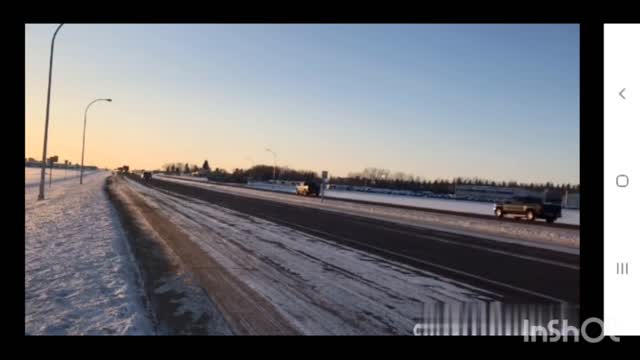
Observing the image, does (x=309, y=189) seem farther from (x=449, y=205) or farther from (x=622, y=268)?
(x=622, y=268)

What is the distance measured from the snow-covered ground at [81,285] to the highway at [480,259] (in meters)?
5.62

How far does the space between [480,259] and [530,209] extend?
2253 cm

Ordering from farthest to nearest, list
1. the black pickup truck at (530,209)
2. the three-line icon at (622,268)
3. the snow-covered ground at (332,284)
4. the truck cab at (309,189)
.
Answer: the truck cab at (309,189) < the black pickup truck at (530,209) < the snow-covered ground at (332,284) < the three-line icon at (622,268)

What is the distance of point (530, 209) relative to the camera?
3212 centimetres

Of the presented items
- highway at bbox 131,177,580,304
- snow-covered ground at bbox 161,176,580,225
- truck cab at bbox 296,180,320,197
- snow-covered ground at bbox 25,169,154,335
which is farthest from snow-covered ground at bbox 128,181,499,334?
truck cab at bbox 296,180,320,197

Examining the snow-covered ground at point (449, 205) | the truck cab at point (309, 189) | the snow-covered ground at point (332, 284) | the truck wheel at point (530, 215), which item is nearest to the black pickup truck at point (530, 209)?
the truck wheel at point (530, 215)

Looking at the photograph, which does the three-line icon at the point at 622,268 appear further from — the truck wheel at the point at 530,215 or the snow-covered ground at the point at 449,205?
the truck wheel at the point at 530,215

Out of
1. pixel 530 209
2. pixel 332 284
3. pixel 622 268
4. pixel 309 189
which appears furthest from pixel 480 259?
pixel 309 189

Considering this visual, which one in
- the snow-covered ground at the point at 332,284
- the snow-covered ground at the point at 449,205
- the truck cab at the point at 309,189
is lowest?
the snow-covered ground at the point at 449,205

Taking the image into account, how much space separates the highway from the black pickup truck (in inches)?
616

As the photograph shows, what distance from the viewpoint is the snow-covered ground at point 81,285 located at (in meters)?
5.07

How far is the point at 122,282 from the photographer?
726cm
